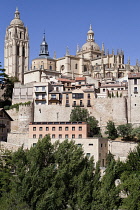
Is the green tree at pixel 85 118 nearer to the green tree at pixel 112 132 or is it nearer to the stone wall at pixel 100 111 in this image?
the green tree at pixel 112 132

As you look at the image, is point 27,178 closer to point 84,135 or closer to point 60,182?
point 60,182

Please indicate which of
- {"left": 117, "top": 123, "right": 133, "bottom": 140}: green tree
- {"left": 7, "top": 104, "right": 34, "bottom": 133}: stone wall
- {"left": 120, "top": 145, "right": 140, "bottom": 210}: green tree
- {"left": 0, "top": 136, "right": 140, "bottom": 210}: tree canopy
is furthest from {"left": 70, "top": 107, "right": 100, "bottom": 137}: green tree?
{"left": 0, "top": 136, "right": 140, "bottom": 210}: tree canopy

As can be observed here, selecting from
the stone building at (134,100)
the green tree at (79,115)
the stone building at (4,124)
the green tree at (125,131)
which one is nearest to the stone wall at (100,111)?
the stone building at (134,100)

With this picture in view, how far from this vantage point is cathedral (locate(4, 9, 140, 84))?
8799 centimetres

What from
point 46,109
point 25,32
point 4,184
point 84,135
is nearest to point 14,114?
point 46,109

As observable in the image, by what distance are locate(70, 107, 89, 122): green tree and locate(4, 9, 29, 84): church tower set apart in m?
40.2

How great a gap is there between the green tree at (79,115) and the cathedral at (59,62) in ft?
58.0

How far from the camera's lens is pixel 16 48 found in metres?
105

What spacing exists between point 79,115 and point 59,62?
3406cm

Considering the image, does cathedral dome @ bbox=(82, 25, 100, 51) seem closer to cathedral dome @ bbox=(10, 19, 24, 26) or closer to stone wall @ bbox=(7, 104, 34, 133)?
cathedral dome @ bbox=(10, 19, 24, 26)

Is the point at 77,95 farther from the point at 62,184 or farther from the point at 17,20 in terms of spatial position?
the point at 17,20

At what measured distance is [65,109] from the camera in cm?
6844

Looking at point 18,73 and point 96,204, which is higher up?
point 18,73

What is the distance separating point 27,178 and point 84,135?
16776mm
